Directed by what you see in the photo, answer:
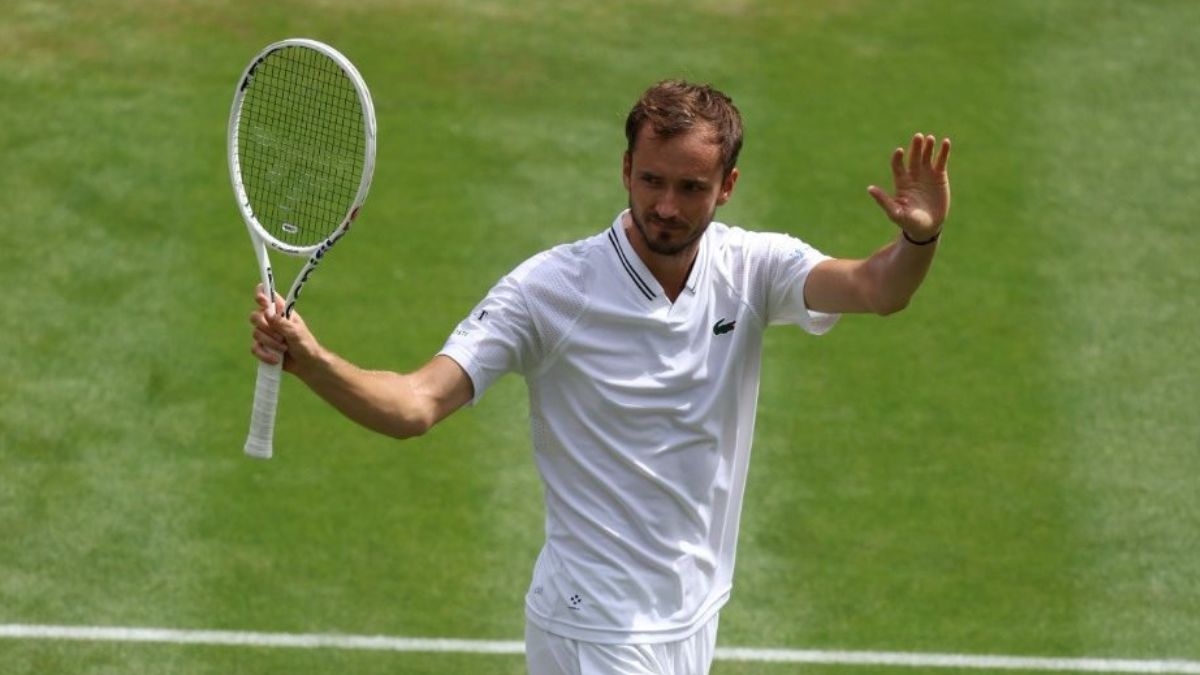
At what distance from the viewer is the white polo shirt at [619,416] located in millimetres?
7605

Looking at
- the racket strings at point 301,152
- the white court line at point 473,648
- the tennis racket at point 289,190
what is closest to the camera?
the tennis racket at point 289,190

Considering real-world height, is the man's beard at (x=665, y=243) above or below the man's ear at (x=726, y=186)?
below

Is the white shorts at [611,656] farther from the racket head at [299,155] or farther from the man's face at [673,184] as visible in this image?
the racket head at [299,155]

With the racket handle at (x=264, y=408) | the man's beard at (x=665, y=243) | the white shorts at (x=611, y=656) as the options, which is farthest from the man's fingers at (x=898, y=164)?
the racket handle at (x=264, y=408)

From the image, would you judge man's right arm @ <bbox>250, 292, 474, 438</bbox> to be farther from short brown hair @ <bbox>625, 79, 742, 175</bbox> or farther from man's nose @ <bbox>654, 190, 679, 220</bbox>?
short brown hair @ <bbox>625, 79, 742, 175</bbox>

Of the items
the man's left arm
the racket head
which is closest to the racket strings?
the racket head

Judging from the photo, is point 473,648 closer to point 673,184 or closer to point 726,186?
point 726,186

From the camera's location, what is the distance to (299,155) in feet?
27.1

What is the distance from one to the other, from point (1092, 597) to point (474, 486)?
120 inches

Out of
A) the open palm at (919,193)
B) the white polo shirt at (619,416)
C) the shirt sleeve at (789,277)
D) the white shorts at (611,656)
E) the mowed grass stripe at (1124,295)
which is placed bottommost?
the mowed grass stripe at (1124,295)

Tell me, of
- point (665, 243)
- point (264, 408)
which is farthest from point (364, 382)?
point (665, 243)

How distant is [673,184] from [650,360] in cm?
61

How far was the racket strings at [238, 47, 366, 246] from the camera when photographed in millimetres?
8500

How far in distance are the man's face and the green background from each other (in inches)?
148
